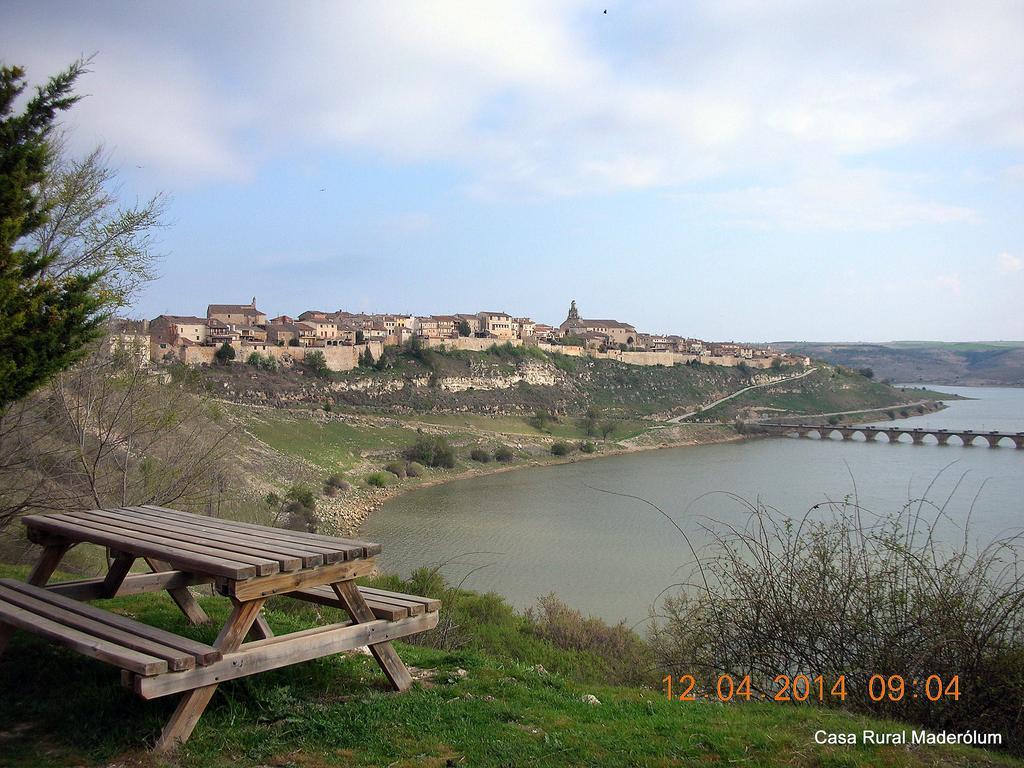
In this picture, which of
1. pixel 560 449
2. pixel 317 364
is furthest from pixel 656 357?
pixel 317 364

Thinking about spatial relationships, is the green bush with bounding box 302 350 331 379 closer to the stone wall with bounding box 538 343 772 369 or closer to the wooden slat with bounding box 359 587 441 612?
the stone wall with bounding box 538 343 772 369

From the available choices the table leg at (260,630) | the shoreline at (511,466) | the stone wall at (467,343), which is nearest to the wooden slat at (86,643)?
the table leg at (260,630)

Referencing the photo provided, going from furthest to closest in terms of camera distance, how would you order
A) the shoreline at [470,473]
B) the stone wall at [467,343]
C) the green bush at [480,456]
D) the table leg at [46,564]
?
the stone wall at [467,343]
the green bush at [480,456]
the shoreline at [470,473]
the table leg at [46,564]

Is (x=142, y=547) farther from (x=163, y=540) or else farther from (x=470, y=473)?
(x=470, y=473)

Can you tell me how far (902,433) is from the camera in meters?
59.4

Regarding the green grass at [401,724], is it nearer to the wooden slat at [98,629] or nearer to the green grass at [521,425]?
the wooden slat at [98,629]

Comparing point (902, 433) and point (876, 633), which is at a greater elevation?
point (876, 633)

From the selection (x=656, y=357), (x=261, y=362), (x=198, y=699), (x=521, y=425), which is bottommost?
(x=521, y=425)

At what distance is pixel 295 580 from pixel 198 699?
0.67 m

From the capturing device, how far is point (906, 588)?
4727mm

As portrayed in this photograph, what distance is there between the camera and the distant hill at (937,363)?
141375 millimetres

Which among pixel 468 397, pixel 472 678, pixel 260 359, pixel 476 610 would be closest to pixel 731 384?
pixel 468 397

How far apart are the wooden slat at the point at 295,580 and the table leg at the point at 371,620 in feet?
0.39

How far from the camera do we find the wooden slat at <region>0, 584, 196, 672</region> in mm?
3328
